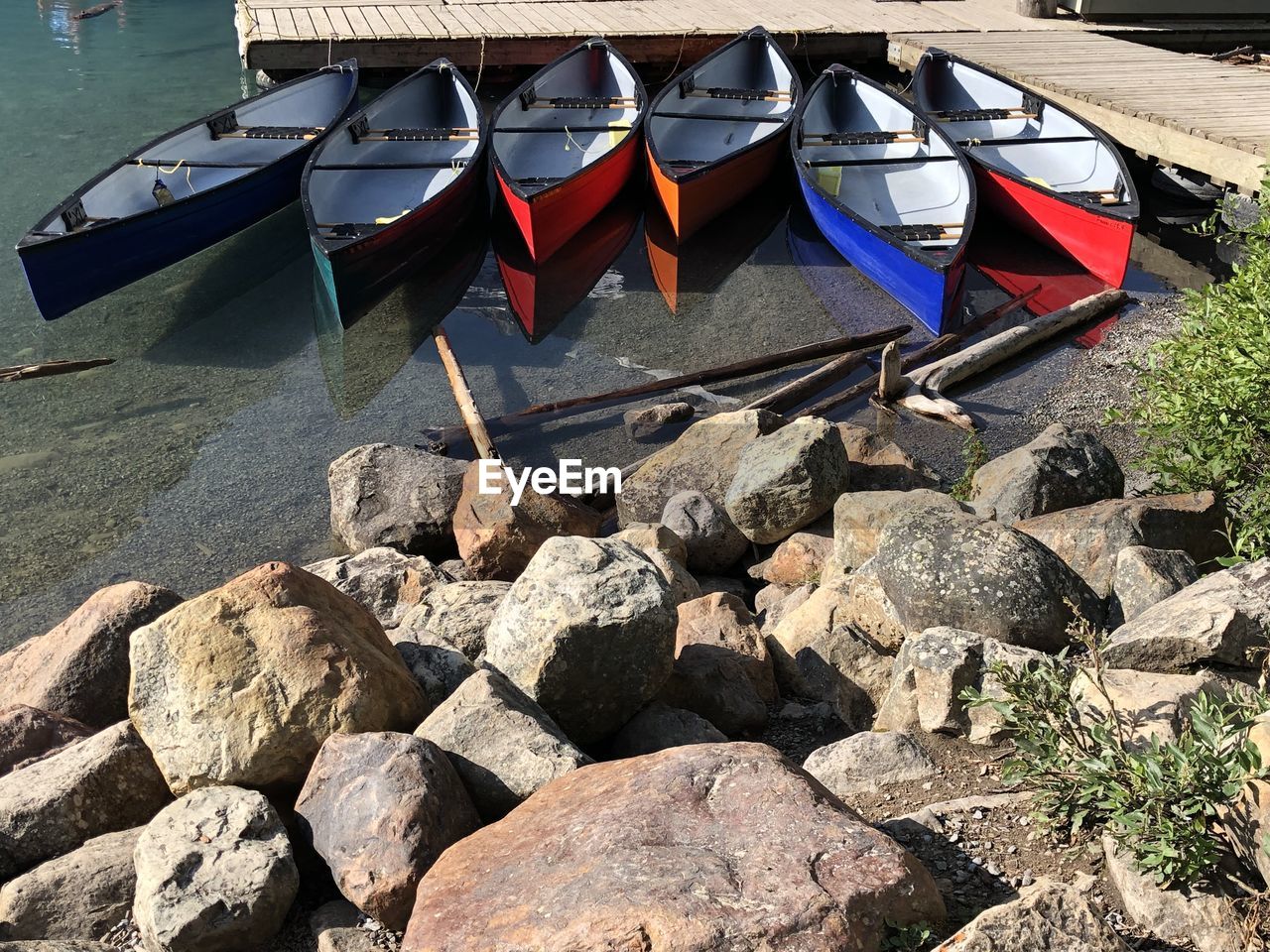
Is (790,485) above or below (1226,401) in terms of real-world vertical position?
below

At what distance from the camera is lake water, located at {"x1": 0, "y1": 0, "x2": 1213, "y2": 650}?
23.3 feet

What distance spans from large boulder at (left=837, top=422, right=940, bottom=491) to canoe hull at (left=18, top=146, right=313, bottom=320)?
6.48 metres

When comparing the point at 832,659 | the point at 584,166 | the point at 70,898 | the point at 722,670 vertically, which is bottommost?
the point at 584,166

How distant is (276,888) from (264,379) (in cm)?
669

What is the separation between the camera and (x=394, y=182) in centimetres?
1185

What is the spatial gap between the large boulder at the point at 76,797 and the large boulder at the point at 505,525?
2.74m

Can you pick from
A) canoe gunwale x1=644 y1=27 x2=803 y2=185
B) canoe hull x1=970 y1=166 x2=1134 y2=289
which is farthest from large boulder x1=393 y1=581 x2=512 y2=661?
→ canoe hull x1=970 y1=166 x2=1134 y2=289

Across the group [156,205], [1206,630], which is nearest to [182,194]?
[156,205]

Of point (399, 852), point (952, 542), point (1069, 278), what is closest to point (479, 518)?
point (952, 542)

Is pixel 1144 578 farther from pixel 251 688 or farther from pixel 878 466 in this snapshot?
pixel 251 688

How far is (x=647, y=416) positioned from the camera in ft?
27.0

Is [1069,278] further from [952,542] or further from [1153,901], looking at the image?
[1153,901]

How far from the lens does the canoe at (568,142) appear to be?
10.9m

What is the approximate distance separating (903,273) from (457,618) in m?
6.40
